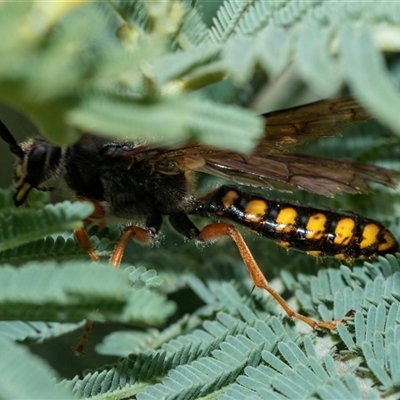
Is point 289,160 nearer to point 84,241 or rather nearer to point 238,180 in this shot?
→ point 238,180

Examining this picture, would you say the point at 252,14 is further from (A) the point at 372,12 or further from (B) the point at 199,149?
(B) the point at 199,149

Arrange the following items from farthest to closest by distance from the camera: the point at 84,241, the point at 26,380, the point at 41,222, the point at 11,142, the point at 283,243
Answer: the point at 283,243 → the point at 11,142 → the point at 84,241 → the point at 41,222 → the point at 26,380

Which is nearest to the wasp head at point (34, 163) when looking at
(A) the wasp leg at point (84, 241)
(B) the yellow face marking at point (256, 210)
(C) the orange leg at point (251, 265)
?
(A) the wasp leg at point (84, 241)

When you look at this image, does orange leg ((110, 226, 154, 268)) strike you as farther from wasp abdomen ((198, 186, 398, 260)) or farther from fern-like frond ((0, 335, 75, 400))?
fern-like frond ((0, 335, 75, 400))

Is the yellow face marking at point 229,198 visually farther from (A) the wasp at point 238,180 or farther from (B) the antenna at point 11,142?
(B) the antenna at point 11,142

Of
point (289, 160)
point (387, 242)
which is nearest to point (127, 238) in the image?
point (289, 160)

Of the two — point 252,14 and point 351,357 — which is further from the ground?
point 252,14

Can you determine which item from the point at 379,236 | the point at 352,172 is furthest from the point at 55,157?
the point at 379,236
